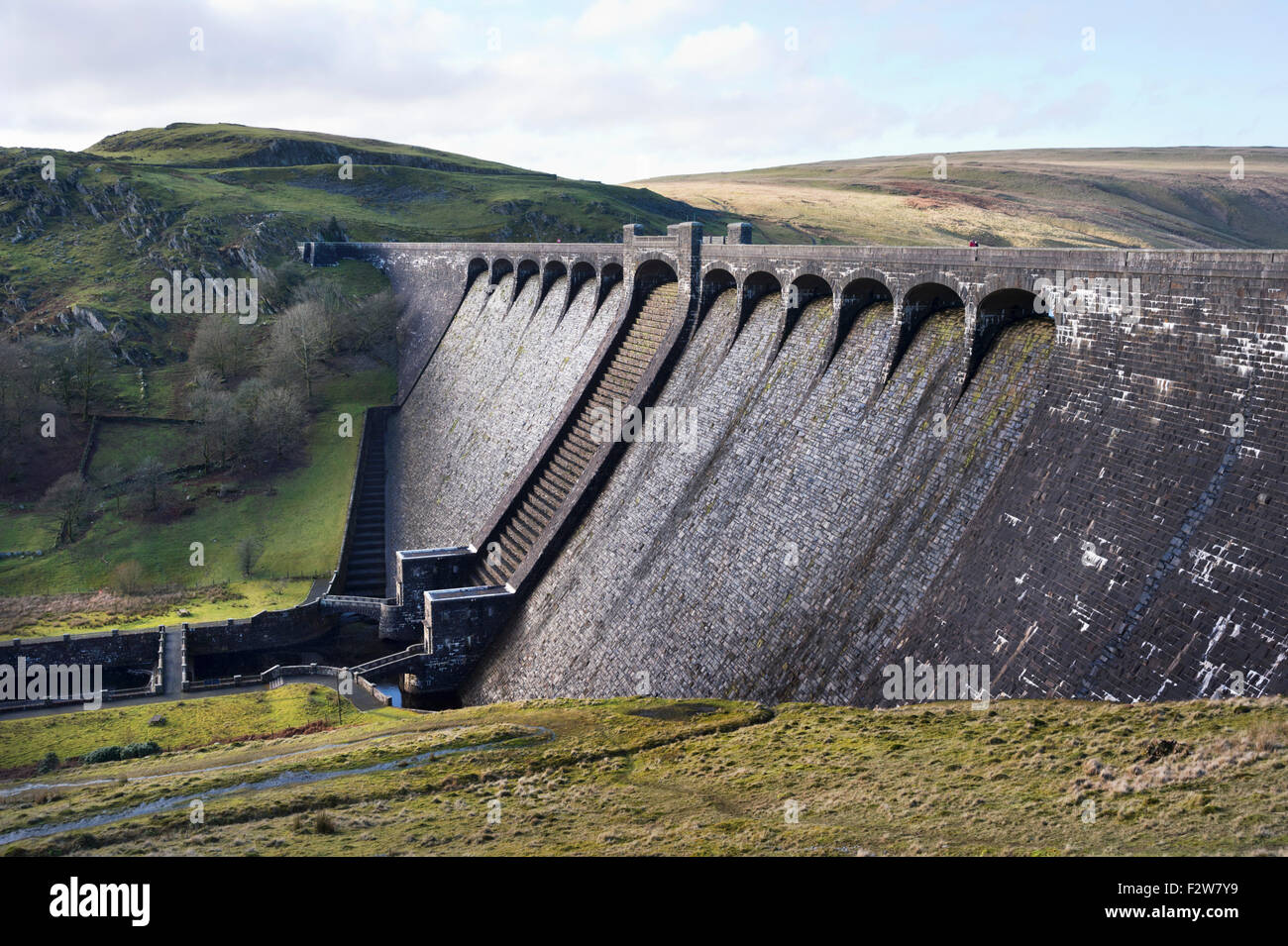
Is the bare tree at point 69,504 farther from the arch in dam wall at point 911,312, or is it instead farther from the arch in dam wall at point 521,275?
the arch in dam wall at point 911,312

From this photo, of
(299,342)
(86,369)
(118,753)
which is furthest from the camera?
(299,342)

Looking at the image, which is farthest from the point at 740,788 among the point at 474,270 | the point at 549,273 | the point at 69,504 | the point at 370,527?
the point at 474,270

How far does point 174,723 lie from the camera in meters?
40.9

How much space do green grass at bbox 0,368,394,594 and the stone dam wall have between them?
23383 millimetres

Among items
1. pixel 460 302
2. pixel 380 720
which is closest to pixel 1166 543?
pixel 380 720

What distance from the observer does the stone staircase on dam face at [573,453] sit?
49031mm

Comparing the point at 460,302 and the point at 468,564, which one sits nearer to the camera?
the point at 468,564

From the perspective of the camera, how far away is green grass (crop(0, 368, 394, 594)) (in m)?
59.0

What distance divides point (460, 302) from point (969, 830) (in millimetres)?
74849

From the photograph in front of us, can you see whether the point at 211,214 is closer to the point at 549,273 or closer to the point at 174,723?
the point at 549,273

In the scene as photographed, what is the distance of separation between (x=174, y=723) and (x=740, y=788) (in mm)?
30040

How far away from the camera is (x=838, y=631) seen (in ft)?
90.8

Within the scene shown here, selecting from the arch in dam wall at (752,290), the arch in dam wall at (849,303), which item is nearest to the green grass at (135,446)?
the arch in dam wall at (752,290)
